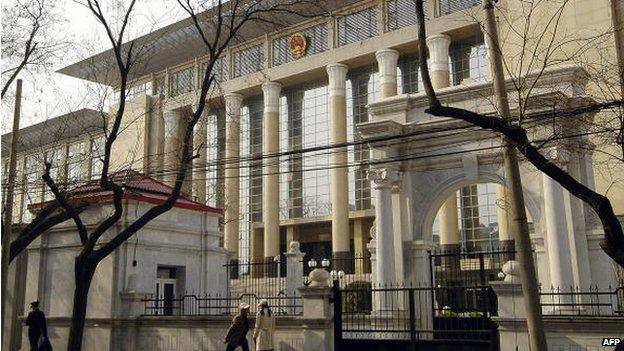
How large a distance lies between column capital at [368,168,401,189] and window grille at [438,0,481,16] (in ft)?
69.6

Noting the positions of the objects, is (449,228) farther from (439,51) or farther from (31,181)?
(31,181)

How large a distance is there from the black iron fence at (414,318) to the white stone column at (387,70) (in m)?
21.9

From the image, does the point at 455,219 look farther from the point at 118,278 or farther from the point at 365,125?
the point at 118,278

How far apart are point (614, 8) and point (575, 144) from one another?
3734 millimetres

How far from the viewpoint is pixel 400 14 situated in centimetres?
3947

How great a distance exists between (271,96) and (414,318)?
106 ft

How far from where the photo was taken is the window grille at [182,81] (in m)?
48.6

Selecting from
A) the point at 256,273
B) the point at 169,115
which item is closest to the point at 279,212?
the point at 256,273

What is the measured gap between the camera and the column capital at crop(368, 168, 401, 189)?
728 inches

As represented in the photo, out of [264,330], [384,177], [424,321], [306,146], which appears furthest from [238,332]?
[306,146]

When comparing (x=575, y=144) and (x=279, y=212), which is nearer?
(x=575, y=144)

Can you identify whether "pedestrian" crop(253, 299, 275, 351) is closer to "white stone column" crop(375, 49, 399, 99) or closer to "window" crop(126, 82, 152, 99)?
"white stone column" crop(375, 49, 399, 99)

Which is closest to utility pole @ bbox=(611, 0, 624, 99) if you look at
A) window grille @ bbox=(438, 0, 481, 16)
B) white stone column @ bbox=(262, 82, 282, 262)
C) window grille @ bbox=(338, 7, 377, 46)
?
window grille @ bbox=(438, 0, 481, 16)

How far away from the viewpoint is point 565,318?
12.1 m
